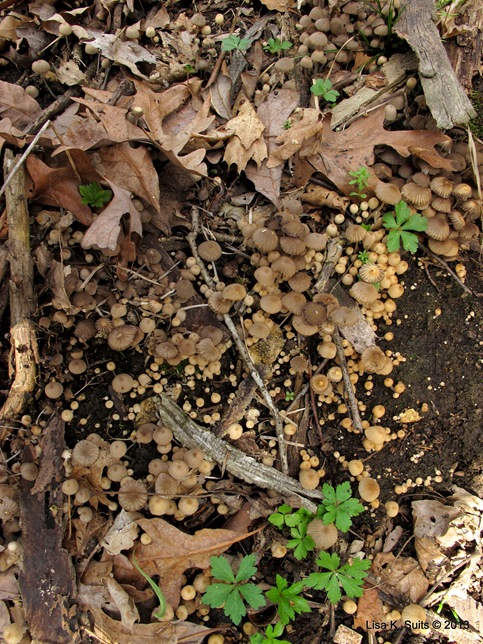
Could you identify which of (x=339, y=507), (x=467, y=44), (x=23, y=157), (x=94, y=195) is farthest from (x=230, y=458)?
(x=467, y=44)

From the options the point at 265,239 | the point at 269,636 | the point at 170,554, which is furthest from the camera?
the point at 265,239

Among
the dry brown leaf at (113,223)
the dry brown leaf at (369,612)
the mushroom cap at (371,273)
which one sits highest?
the dry brown leaf at (113,223)

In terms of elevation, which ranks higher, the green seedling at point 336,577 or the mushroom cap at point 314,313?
the mushroom cap at point 314,313

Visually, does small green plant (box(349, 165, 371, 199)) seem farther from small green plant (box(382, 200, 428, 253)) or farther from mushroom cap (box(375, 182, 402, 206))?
small green plant (box(382, 200, 428, 253))

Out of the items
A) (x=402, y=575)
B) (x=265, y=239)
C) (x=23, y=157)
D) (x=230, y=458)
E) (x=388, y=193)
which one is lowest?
(x=402, y=575)

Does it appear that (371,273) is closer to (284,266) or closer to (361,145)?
(284,266)

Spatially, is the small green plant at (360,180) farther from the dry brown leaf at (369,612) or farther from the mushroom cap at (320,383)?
the dry brown leaf at (369,612)

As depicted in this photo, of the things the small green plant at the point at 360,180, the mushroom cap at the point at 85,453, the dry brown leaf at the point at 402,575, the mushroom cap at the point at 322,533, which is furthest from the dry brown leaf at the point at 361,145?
the dry brown leaf at the point at 402,575
